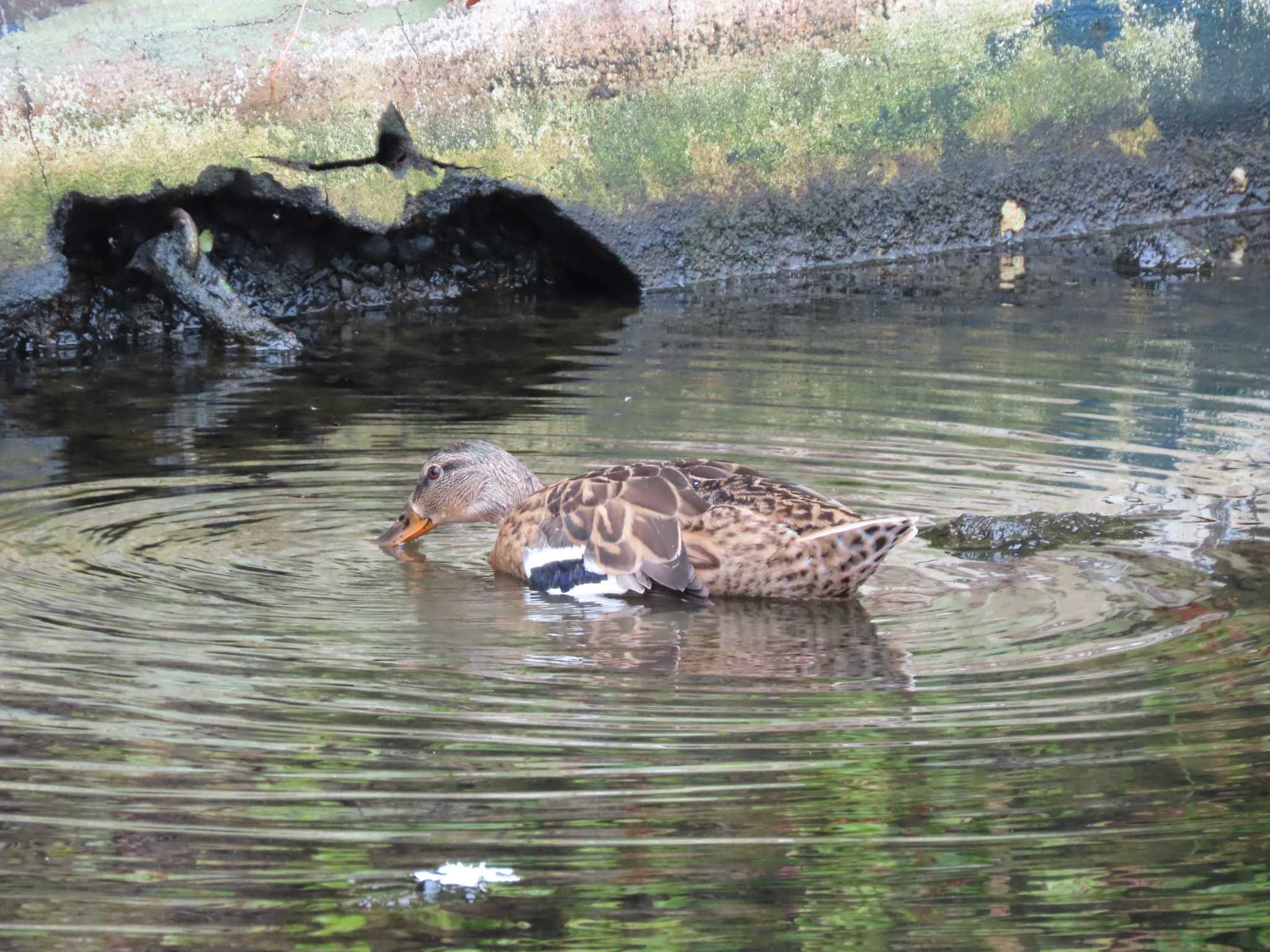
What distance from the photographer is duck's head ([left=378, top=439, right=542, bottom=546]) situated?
20.9 ft

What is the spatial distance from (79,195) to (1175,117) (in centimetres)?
772

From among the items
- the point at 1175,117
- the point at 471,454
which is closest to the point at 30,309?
the point at 471,454

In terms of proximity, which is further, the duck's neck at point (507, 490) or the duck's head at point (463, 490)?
the duck's neck at point (507, 490)

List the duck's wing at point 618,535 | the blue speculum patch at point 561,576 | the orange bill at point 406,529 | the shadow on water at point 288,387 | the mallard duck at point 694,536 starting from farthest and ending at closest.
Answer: the shadow on water at point 288,387 < the orange bill at point 406,529 < the blue speculum patch at point 561,576 < the duck's wing at point 618,535 < the mallard duck at point 694,536

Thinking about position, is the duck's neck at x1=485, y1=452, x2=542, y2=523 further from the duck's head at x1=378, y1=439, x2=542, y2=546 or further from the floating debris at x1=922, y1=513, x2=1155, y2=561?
the floating debris at x1=922, y1=513, x2=1155, y2=561

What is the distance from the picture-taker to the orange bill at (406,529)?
20.6 feet

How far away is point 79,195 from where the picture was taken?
31.0 feet

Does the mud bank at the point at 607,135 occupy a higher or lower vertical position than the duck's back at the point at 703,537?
higher

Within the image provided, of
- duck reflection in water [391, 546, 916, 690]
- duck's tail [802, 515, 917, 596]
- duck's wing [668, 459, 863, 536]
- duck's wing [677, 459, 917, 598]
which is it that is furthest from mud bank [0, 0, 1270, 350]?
duck's tail [802, 515, 917, 596]

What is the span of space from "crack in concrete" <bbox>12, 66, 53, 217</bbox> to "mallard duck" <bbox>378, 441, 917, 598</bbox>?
456 cm

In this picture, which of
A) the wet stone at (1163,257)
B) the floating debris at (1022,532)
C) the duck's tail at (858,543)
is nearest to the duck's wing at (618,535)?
the duck's tail at (858,543)

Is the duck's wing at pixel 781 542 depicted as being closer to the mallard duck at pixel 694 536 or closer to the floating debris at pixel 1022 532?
the mallard duck at pixel 694 536

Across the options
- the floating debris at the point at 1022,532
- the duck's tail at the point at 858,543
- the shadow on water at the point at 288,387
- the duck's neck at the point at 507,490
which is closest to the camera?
the duck's tail at the point at 858,543

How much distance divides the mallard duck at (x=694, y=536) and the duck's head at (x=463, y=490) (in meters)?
0.50
